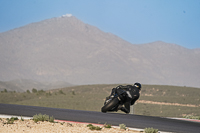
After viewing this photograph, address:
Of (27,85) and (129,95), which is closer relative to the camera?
(129,95)


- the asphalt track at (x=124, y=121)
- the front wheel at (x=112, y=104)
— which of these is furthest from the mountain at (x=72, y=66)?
the front wheel at (x=112, y=104)

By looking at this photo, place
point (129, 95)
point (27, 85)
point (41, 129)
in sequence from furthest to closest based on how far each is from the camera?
point (27, 85)
point (129, 95)
point (41, 129)

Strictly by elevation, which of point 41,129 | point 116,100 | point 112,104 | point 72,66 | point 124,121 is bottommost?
point 41,129

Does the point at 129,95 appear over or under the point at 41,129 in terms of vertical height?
over

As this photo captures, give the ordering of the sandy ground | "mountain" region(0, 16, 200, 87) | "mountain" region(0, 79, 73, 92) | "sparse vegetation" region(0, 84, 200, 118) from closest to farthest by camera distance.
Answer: the sandy ground
"sparse vegetation" region(0, 84, 200, 118)
"mountain" region(0, 79, 73, 92)
"mountain" region(0, 16, 200, 87)

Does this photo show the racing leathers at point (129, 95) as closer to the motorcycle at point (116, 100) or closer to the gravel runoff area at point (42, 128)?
the motorcycle at point (116, 100)

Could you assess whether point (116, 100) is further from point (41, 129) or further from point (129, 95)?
point (41, 129)

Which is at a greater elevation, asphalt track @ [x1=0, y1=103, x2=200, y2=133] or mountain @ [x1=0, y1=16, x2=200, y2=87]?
mountain @ [x1=0, y1=16, x2=200, y2=87]

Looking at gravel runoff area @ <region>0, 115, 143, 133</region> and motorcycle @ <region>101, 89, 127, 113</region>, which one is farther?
motorcycle @ <region>101, 89, 127, 113</region>

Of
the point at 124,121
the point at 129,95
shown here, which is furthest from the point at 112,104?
the point at 124,121

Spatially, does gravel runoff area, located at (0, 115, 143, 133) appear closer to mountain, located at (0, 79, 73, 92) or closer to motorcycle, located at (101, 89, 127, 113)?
motorcycle, located at (101, 89, 127, 113)

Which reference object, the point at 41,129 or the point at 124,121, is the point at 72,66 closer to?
the point at 124,121

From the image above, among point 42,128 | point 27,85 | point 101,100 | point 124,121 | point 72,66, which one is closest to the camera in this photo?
point 42,128

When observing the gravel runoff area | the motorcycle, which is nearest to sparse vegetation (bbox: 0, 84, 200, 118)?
the motorcycle
